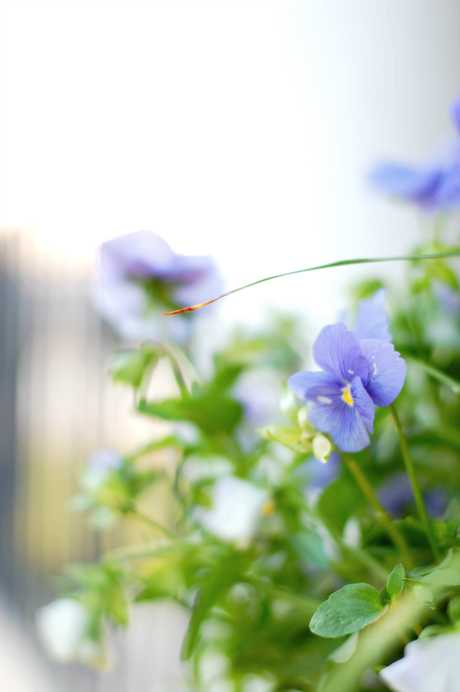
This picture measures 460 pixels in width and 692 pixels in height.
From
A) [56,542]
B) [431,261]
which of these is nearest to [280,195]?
[431,261]

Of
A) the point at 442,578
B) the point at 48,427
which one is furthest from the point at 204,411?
the point at 48,427

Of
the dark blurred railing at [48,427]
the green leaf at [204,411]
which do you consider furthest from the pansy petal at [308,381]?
the dark blurred railing at [48,427]

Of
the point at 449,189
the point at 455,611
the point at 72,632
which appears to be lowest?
the point at 72,632

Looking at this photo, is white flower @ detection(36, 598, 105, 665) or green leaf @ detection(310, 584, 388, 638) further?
white flower @ detection(36, 598, 105, 665)

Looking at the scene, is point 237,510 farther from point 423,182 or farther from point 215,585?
point 423,182

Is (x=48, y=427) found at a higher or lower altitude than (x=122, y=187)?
lower

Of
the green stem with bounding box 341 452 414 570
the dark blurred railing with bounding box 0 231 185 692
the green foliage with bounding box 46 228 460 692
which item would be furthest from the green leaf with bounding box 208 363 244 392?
the dark blurred railing with bounding box 0 231 185 692

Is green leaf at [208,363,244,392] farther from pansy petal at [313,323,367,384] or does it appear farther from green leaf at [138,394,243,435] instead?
pansy petal at [313,323,367,384]
